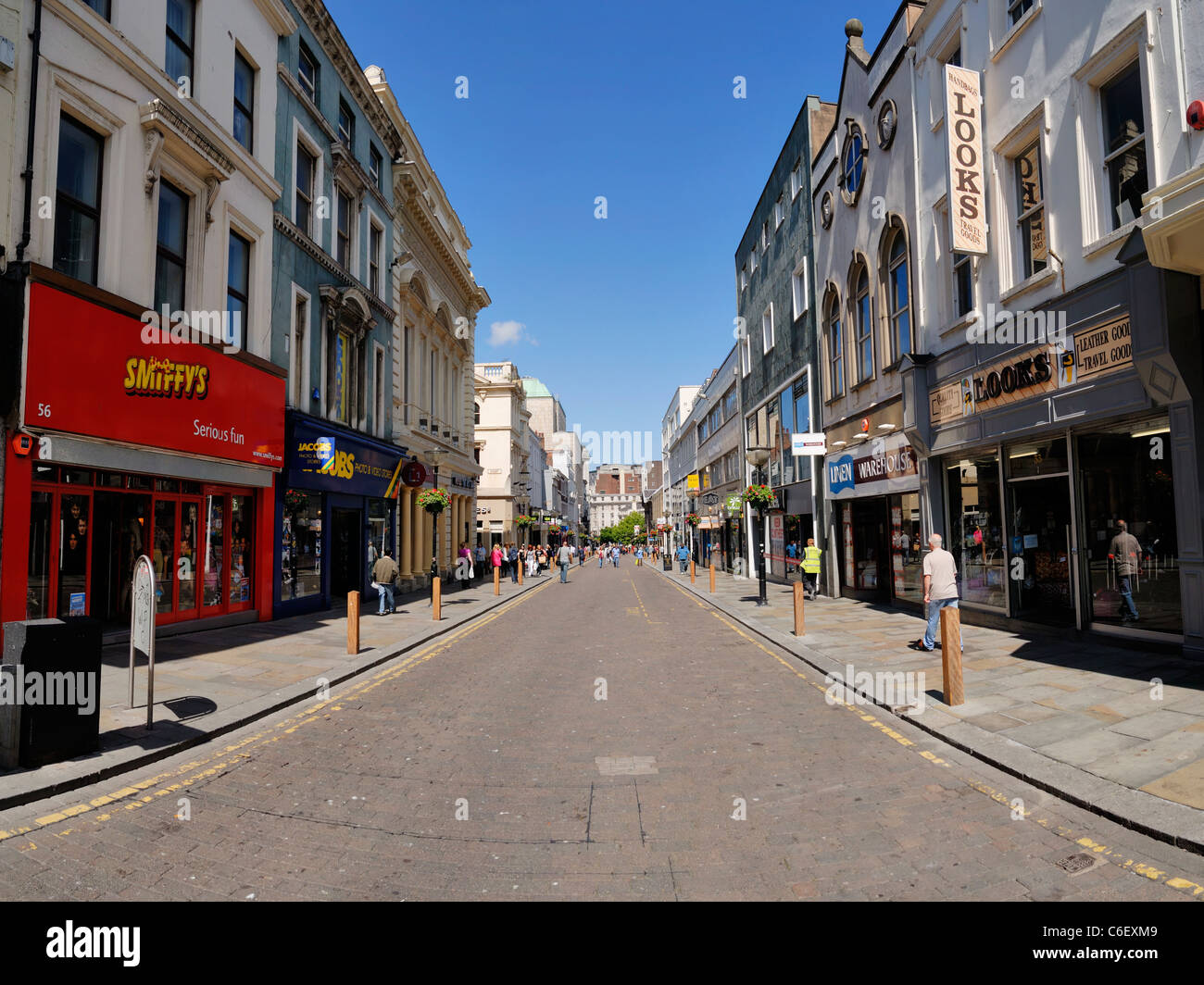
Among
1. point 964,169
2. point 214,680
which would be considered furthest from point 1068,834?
point 964,169

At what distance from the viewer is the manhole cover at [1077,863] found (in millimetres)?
4070

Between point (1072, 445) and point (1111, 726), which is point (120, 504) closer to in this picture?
point (1111, 726)

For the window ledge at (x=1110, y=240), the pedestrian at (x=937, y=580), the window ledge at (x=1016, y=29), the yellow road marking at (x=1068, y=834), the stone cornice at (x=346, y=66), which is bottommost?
the yellow road marking at (x=1068, y=834)

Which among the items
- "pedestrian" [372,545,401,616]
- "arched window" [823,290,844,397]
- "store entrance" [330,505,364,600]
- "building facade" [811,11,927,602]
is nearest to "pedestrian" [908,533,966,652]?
"building facade" [811,11,927,602]

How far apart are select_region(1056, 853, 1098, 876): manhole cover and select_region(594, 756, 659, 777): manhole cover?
2863mm

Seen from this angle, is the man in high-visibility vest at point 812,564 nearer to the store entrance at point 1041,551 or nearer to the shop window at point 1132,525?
the store entrance at point 1041,551

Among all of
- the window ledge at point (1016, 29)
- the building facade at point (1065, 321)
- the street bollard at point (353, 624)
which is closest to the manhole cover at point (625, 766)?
the street bollard at point (353, 624)

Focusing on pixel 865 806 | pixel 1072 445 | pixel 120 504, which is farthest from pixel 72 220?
pixel 1072 445

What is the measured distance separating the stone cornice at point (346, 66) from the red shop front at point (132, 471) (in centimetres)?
1009

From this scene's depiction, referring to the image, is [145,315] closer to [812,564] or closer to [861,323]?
[812,564]

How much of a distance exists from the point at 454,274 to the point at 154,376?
76.8 ft

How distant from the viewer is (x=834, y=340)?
71.7ft

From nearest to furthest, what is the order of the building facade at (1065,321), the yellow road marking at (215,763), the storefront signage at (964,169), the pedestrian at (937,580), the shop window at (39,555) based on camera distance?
the yellow road marking at (215,763), the building facade at (1065,321), the shop window at (39,555), the pedestrian at (937,580), the storefront signage at (964,169)

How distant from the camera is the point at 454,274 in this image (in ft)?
110
